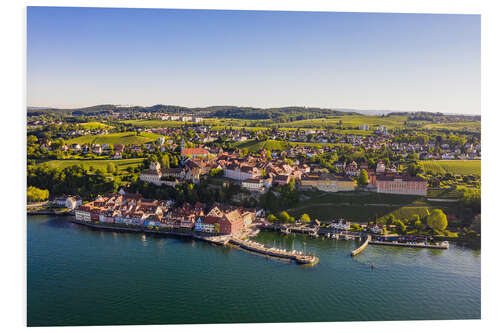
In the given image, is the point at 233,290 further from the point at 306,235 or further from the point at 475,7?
the point at 475,7

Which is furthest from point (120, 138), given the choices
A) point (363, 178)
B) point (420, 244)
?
point (420, 244)

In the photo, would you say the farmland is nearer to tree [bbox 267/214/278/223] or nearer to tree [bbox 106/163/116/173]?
tree [bbox 267/214/278/223]

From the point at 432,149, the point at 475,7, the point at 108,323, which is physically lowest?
the point at 108,323

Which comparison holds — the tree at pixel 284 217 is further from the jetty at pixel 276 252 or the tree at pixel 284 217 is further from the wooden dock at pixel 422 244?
the wooden dock at pixel 422 244

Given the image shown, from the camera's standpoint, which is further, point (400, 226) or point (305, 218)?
point (305, 218)

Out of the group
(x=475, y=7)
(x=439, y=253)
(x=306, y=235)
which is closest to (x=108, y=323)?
(x=306, y=235)

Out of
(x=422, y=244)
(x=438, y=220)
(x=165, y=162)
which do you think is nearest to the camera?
(x=422, y=244)

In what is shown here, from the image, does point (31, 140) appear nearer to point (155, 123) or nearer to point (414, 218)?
point (155, 123)

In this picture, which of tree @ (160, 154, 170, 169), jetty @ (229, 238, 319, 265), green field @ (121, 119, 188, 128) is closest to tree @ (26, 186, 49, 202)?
tree @ (160, 154, 170, 169)
